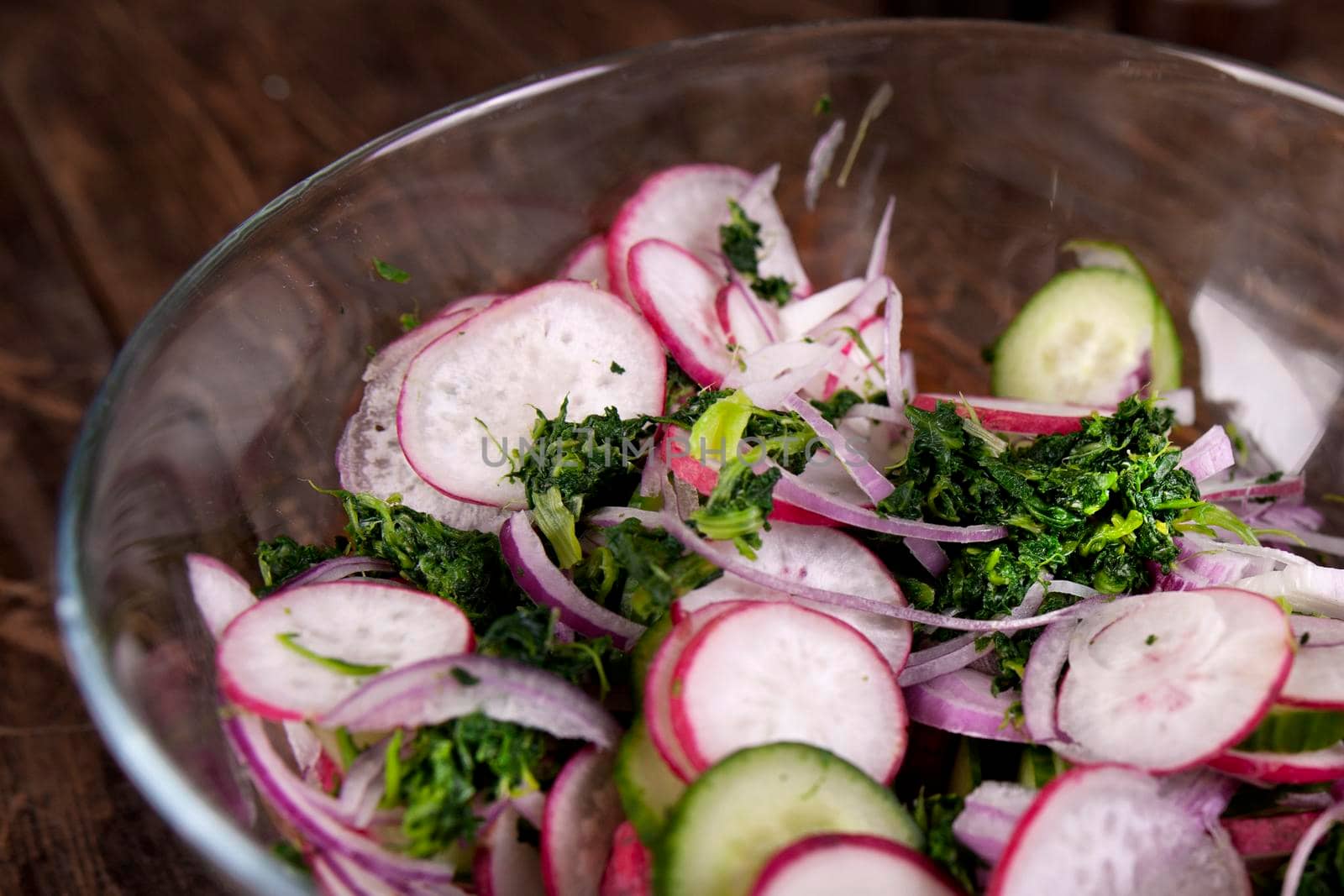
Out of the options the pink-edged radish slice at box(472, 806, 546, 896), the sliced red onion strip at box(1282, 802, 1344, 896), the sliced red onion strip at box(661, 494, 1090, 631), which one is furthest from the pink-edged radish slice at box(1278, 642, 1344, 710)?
the pink-edged radish slice at box(472, 806, 546, 896)

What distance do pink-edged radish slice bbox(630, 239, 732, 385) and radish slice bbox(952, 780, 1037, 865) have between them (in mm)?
715

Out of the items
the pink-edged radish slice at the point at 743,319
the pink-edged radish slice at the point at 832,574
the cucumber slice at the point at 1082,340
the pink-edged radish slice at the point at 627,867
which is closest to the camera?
the pink-edged radish slice at the point at 627,867

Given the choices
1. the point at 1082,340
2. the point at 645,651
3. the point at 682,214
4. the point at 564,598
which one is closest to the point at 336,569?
the point at 564,598

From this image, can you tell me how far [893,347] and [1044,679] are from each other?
63cm

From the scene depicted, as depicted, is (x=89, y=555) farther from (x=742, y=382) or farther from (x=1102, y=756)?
(x=1102, y=756)

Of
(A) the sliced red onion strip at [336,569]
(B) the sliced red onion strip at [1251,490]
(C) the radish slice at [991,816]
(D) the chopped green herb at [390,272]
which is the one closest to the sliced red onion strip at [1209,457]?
(B) the sliced red onion strip at [1251,490]

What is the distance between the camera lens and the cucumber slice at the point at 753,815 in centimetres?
108

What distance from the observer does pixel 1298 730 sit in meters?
1.23

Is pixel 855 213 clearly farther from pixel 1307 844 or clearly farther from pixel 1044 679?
pixel 1307 844

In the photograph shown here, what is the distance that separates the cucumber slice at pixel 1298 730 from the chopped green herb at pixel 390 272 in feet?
4.62

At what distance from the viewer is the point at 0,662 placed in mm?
1988

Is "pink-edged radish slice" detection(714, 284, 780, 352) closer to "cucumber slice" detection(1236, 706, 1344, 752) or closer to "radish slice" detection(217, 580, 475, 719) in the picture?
"radish slice" detection(217, 580, 475, 719)

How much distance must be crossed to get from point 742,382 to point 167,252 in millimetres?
1876

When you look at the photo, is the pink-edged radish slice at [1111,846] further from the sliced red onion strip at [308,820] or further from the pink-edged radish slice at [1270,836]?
the sliced red onion strip at [308,820]
